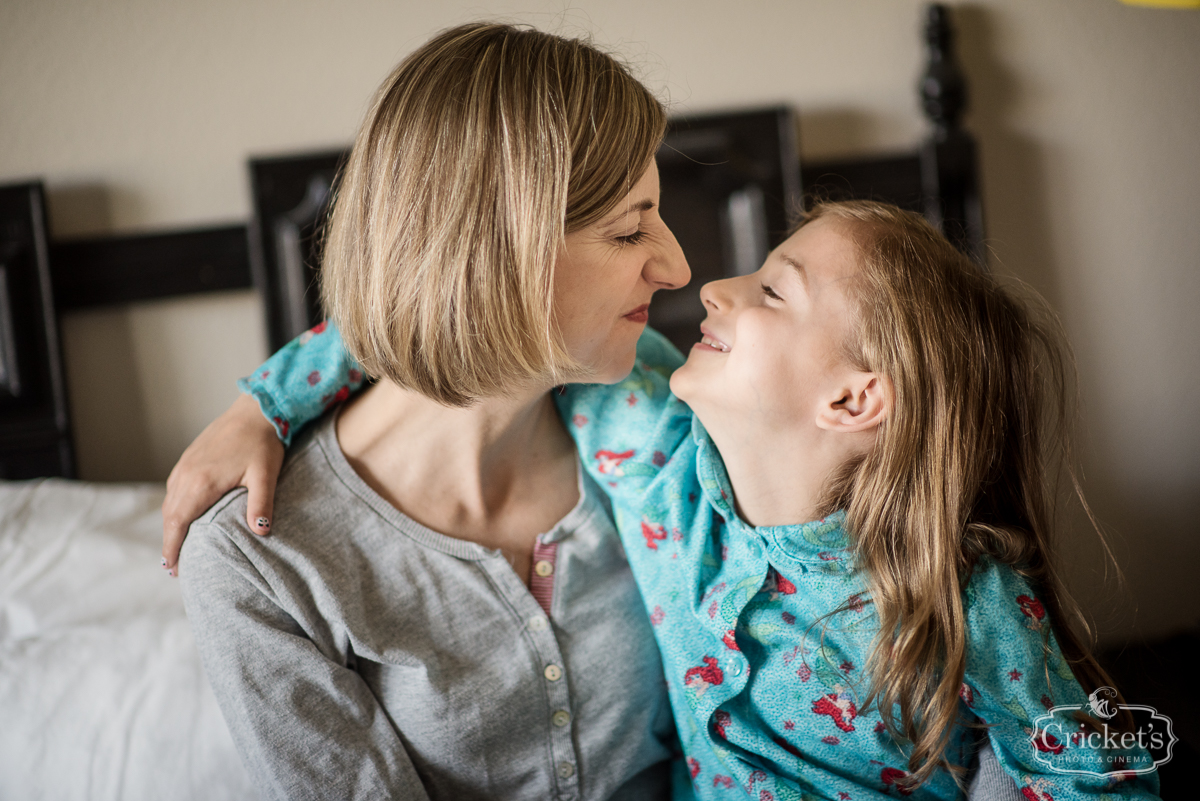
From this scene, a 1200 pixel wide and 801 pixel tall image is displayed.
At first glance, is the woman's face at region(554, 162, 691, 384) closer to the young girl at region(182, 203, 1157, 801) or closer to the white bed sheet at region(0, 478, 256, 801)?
the young girl at region(182, 203, 1157, 801)

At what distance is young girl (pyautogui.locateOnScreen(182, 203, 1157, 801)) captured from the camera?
33.9 inches

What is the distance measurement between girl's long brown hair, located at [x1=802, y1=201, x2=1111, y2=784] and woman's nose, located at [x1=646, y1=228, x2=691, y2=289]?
8.3 inches

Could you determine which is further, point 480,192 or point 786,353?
point 786,353

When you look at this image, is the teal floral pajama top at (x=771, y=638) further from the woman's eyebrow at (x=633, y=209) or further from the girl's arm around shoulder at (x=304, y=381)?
the woman's eyebrow at (x=633, y=209)

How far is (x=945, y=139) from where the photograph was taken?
166 cm

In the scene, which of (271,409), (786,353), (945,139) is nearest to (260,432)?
(271,409)

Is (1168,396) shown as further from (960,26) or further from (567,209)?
(567,209)

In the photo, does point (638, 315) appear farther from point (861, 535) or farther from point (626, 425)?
point (861, 535)

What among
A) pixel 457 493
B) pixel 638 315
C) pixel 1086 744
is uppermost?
pixel 638 315

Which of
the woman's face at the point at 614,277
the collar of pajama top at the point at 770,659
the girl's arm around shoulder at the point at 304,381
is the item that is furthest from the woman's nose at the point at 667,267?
the girl's arm around shoulder at the point at 304,381

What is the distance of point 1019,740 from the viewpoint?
2.81 feet

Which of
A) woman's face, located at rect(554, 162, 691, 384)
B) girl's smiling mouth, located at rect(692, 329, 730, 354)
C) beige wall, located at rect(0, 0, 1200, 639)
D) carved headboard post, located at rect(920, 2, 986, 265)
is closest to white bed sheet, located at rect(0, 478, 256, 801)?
beige wall, located at rect(0, 0, 1200, 639)

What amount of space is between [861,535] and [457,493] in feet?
1.67

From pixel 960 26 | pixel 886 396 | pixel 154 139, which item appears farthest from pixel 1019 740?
pixel 154 139
